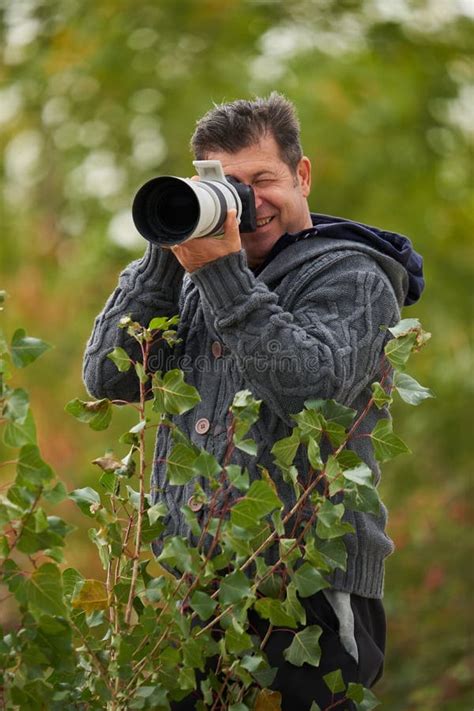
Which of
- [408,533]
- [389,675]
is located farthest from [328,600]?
[408,533]

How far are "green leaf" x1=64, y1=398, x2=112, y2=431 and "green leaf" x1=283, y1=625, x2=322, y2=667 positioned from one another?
514 millimetres

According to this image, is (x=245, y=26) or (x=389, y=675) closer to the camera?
(x=389, y=675)

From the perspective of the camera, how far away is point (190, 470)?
7.15 feet

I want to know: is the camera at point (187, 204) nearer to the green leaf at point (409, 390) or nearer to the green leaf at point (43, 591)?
the green leaf at point (409, 390)

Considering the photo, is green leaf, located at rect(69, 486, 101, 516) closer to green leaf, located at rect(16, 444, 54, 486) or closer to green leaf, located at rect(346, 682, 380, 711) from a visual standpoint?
green leaf, located at rect(16, 444, 54, 486)

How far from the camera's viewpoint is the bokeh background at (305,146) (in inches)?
262

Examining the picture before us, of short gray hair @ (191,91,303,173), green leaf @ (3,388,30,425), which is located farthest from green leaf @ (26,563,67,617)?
short gray hair @ (191,91,303,173)

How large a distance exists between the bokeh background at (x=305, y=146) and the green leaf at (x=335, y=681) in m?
3.90

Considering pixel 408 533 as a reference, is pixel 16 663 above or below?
above

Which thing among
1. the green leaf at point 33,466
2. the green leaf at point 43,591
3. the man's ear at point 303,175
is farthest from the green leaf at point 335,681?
the man's ear at point 303,175

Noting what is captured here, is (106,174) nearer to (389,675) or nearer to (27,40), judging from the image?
(27,40)

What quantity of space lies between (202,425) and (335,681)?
1.84ft

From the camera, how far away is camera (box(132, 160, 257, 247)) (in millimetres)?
2305

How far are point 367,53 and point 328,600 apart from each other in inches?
200
